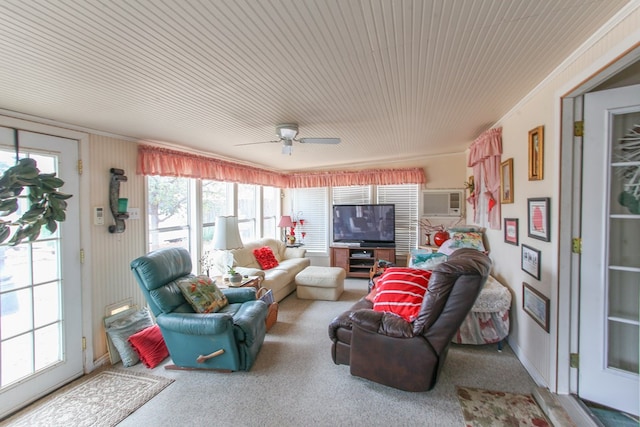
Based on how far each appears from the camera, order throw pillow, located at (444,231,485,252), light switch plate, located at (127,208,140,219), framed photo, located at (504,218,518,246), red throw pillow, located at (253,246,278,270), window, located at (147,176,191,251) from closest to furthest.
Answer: framed photo, located at (504,218,518,246), light switch plate, located at (127,208,140,219), window, located at (147,176,191,251), throw pillow, located at (444,231,485,252), red throw pillow, located at (253,246,278,270)

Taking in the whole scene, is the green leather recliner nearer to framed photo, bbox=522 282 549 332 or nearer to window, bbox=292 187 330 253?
framed photo, bbox=522 282 549 332

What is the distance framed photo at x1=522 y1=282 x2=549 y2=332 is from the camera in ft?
6.74

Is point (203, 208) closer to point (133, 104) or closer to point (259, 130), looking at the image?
point (259, 130)

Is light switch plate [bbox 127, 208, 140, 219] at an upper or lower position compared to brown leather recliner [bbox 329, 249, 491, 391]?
upper

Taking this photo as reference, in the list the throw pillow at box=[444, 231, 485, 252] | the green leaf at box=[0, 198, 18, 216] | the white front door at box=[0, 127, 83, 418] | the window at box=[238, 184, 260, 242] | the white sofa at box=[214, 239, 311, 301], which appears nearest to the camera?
the green leaf at box=[0, 198, 18, 216]

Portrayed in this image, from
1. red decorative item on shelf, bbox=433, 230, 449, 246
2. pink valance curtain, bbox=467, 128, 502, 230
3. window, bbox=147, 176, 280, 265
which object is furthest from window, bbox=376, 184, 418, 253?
window, bbox=147, 176, 280, 265

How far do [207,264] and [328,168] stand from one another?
3260mm

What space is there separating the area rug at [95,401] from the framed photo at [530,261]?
3085 millimetres

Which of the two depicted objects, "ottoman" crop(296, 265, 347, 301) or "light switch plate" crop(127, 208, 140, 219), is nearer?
"light switch plate" crop(127, 208, 140, 219)

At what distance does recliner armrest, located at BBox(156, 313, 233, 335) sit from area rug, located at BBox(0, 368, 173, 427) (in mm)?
444

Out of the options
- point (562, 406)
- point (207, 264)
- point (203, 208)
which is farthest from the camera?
point (203, 208)

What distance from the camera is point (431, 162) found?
531 centimetres

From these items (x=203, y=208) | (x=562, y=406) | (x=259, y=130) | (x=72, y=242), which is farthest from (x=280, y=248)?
(x=562, y=406)

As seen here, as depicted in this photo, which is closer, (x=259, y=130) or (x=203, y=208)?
(x=259, y=130)
